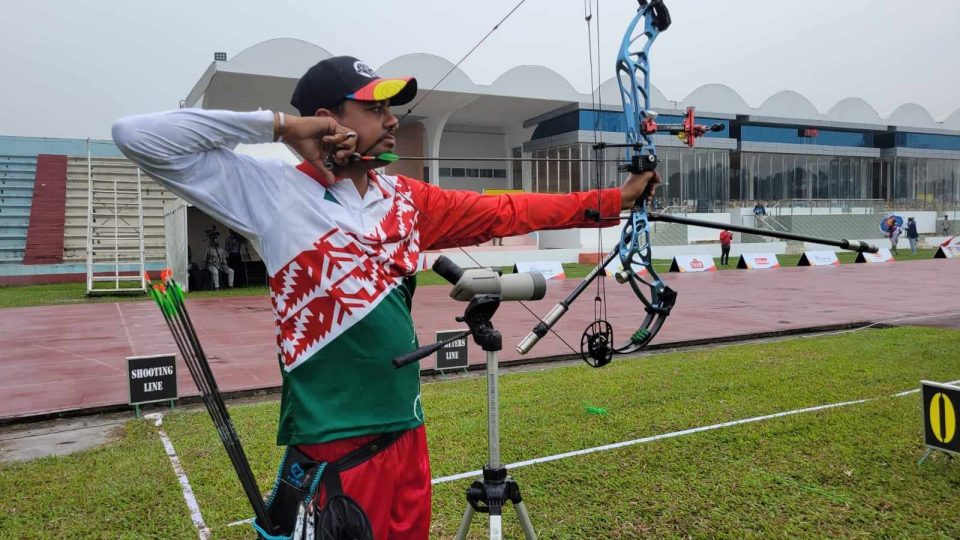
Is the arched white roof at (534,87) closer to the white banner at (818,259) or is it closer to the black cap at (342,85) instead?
the white banner at (818,259)

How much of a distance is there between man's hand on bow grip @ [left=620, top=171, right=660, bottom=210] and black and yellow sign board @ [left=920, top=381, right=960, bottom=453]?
302 cm

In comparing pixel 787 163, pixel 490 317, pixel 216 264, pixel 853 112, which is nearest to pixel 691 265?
pixel 216 264

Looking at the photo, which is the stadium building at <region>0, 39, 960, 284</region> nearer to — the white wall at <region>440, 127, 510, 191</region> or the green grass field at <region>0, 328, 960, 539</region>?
the white wall at <region>440, 127, 510, 191</region>

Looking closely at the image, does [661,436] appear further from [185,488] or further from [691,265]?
[691,265]

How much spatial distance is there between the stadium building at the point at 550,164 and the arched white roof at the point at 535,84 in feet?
0.22

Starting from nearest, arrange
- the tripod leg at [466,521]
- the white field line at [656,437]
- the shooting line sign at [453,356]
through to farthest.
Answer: the tripod leg at [466,521]
the white field line at [656,437]
the shooting line sign at [453,356]

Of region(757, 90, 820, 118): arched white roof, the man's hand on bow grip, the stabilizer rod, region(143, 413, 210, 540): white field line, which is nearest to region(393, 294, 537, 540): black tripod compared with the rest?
the man's hand on bow grip

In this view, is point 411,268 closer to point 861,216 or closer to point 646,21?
point 646,21

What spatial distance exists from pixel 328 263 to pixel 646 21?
2254 mm

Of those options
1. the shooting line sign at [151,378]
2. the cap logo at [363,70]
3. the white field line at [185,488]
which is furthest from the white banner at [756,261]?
the cap logo at [363,70]

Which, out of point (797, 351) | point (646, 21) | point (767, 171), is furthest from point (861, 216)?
point (646, 21)

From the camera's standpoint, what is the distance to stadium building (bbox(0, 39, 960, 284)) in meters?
24.6

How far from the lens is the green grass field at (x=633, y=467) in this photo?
3.84m

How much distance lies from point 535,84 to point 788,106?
56.8 ft
